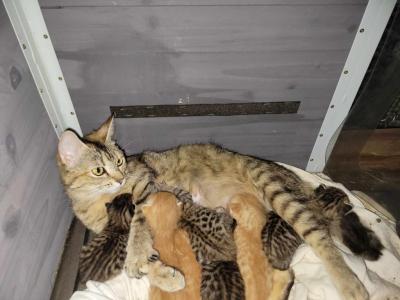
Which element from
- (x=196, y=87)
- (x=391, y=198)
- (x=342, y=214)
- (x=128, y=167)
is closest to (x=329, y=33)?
(x=196, y=87)

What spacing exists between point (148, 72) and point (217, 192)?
0.73m

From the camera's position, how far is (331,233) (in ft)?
5.51

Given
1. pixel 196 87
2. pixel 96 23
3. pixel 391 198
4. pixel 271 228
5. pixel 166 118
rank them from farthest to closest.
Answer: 1. pixel 391 198
2. pixel 166 118
3. pixel 196 87
4. pixel 271 228
5. pixel 96 23

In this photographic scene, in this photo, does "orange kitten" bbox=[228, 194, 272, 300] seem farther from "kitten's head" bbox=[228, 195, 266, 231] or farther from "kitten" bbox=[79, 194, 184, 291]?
"kitten" bbox=[79, 194, 184, 291]

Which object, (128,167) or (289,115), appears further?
(289,115)

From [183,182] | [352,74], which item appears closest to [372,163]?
[352,74]

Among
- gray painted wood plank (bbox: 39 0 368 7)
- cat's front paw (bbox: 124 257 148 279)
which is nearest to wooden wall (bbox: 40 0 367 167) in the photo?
gray painted wood plank (bbox: 39 0 368 7)

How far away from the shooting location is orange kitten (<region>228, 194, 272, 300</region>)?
141cm

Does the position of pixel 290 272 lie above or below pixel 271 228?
below

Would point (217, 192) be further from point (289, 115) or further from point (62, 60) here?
→ point (62, 60)

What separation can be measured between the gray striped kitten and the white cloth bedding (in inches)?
2.5

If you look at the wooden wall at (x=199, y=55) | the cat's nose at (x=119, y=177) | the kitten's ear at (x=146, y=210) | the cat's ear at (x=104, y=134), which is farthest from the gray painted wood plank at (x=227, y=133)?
the kitten's ear at (x=146, y=210)

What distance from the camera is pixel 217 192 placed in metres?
1.86

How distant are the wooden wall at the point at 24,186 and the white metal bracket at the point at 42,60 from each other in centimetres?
4
